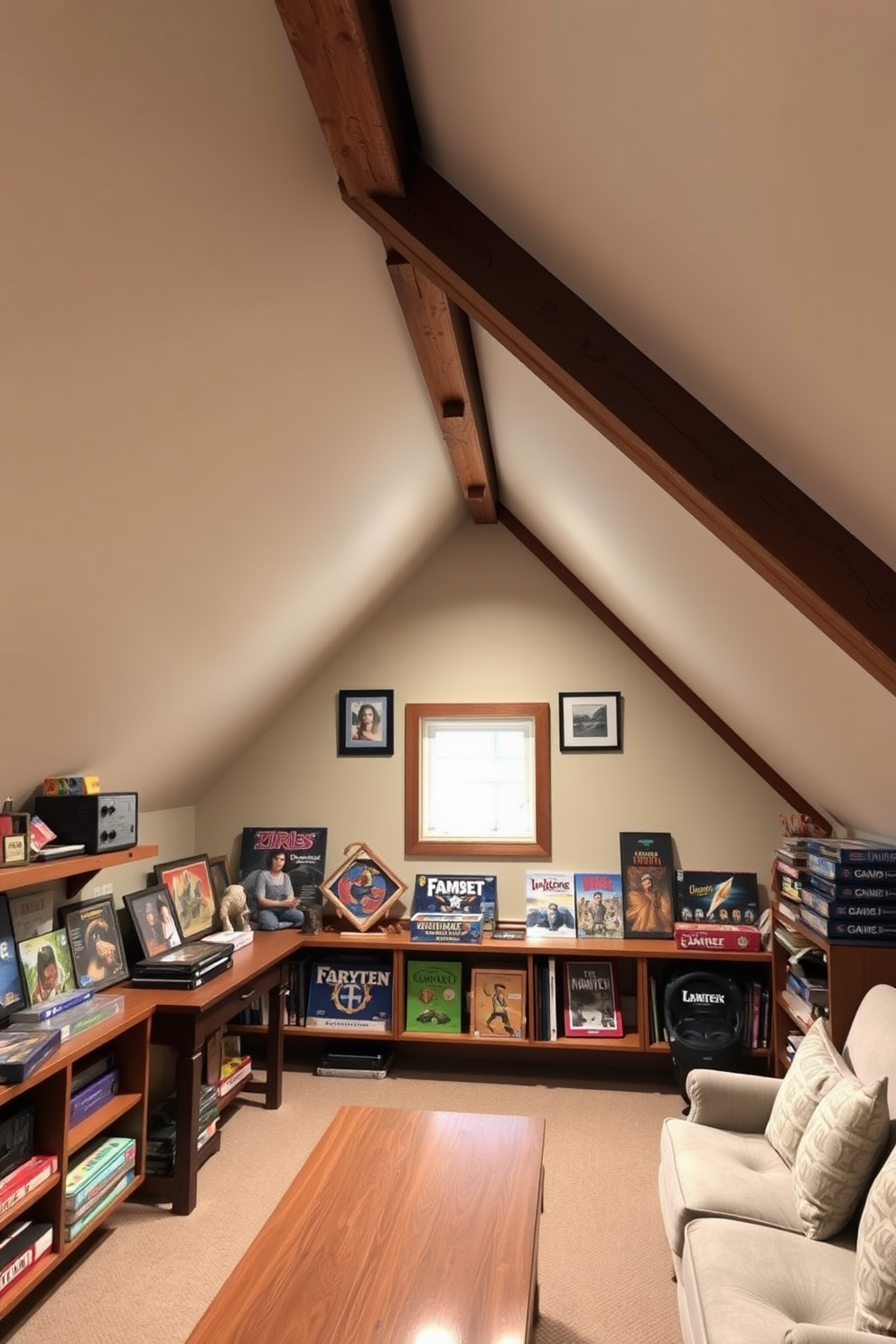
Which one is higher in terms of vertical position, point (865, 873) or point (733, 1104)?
point (865, 873)

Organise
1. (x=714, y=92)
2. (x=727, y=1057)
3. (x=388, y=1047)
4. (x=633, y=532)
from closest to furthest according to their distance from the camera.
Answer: (x=714, y=92), (x=633, y=532), (x=727, y=1057), (x=388, y=1047)

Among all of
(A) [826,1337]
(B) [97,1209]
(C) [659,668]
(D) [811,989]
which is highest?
(C) [659,668]

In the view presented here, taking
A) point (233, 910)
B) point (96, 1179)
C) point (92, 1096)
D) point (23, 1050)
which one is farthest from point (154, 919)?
point (23, 1050)

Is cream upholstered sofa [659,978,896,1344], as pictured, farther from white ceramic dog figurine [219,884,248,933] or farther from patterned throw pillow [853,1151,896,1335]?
white ceramic dog figurine [219,884,248,933]

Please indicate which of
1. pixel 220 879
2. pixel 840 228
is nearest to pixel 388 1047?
pixel 220 879

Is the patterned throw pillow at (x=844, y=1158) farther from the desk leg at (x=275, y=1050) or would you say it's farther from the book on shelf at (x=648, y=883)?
the desk leg at (x=275, y=1050)

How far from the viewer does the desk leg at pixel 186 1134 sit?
9.78 feet

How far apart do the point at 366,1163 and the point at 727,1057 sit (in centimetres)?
211

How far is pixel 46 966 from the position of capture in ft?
9.70

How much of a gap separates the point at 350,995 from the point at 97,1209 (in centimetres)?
179

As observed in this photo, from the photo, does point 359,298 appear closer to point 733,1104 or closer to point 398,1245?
point 398,1245

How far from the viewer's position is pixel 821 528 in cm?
180

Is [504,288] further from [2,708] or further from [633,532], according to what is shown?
[2,708]

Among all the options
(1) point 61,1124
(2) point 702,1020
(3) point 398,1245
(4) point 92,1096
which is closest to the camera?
(3) point 398,1245
